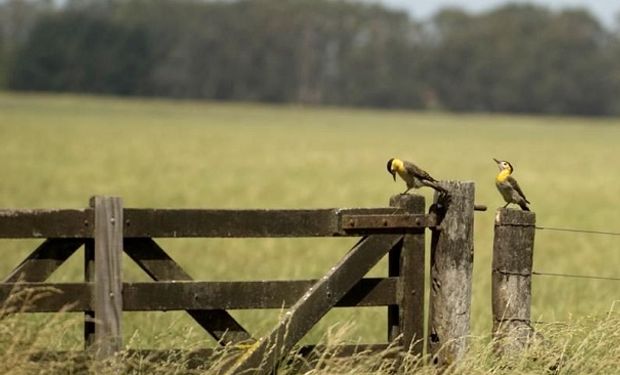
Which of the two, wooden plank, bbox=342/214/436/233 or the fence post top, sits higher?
the fence post top

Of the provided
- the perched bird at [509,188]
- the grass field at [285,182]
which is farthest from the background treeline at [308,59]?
the perched bird at [509,188]

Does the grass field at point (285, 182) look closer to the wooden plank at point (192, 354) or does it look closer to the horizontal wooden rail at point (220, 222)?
the wooden plank at point (192, 354)

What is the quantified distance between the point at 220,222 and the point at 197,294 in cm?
36

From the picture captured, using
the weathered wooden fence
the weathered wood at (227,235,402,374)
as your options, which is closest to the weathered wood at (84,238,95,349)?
the weathered wooden fence

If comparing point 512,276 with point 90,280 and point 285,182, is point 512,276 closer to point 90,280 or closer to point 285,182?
point 90,280

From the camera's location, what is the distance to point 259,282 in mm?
7152

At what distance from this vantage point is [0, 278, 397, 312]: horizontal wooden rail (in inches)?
268

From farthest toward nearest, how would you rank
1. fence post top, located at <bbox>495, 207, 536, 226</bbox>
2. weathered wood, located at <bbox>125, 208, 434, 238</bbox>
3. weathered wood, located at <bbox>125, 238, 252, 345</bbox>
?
fence post top, located at <bbox>495, 207, 536, 226</bbox> < weathered wood, located at <bbox>125, 238, 252, 345</bbox> < weathered wood, located at <bbox>125, 208, 434, 238</bbox>

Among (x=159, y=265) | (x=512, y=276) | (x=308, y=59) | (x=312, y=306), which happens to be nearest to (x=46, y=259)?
(x=159, y=265)

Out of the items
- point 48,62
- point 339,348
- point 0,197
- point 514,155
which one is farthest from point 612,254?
point 48,62

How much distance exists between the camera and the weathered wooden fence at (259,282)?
22.5 feet

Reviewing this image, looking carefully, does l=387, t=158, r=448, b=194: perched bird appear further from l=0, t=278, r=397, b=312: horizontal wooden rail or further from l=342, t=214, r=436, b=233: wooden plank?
l=0, t=278, r=397, b=312: horizontal wooden rail

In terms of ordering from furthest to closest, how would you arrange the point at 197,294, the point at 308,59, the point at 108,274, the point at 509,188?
the point at 308,59 < the point at 509,188 < the point at 197,294 < the point at 108,274

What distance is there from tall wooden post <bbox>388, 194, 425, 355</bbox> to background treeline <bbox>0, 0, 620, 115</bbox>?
151257mm
